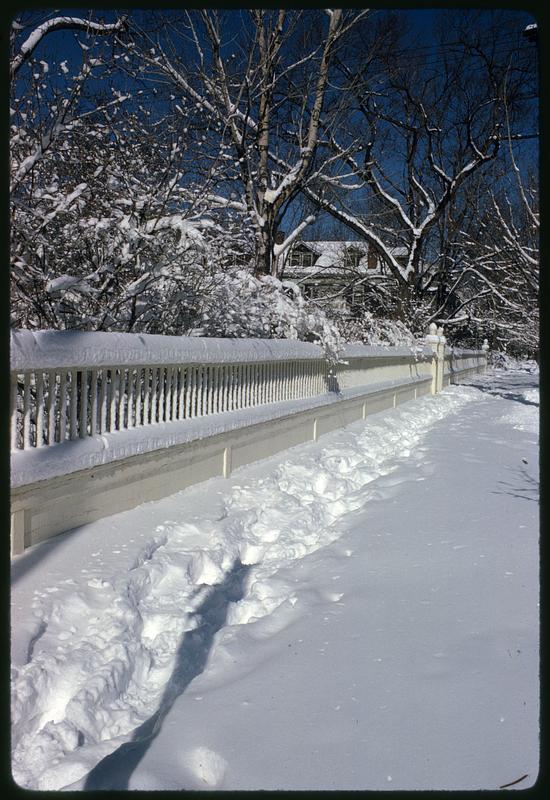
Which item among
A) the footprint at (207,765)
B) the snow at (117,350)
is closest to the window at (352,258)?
the snow at (117,350)

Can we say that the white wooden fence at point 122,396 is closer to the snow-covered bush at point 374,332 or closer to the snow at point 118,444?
the snow at point 118,444

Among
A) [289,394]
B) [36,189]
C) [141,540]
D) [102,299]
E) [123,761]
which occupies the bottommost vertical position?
[123,761]

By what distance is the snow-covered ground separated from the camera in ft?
6.72

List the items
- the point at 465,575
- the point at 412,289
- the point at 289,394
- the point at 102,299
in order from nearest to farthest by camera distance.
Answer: the point at 465,575 → the point at 102,299 → the point at 289,394 → the point at 412,289

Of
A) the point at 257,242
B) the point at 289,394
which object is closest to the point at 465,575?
the point at 289,394

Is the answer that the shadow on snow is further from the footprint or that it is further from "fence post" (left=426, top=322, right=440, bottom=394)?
"fence post" (left=426, top=322, right=440, bottom=394)

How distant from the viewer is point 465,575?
11.6 feet

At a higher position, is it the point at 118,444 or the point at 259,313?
the point at 259,313

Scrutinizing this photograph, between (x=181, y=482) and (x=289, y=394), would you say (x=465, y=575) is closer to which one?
(x=181, y=482)

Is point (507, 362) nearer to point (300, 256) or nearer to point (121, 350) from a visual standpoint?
point (300, 256)

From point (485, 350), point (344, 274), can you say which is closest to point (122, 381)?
point (344, 274)

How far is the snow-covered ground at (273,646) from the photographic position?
80.6 inches

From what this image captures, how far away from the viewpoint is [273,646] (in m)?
2.81

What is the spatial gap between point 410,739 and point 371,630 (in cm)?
81
